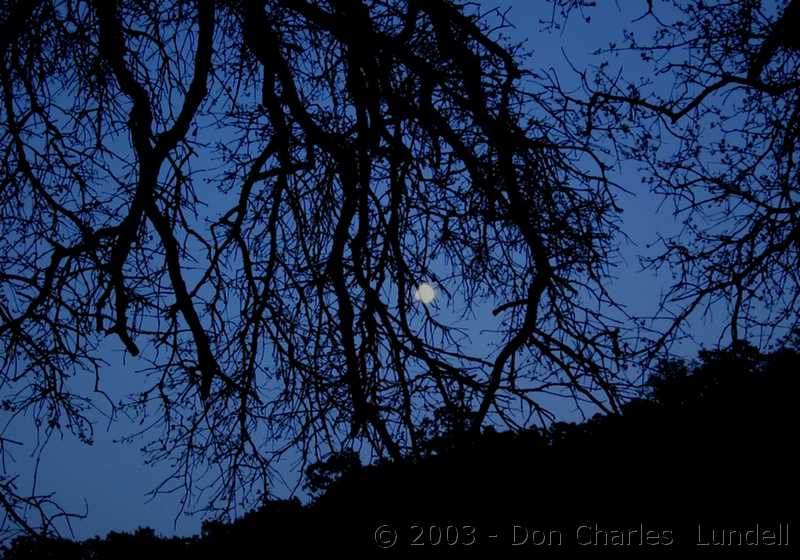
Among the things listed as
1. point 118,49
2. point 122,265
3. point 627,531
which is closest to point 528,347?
point 627,531

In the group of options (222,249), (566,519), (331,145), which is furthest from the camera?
(222,249)

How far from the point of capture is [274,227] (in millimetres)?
5262

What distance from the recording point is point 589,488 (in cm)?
228

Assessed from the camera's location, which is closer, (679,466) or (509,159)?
(679,466)

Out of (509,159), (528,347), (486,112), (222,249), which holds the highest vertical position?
(486,112)

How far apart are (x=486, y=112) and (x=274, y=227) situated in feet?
6.47

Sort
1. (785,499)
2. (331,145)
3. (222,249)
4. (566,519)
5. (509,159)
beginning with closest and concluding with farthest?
(785,499), (566,519), (509,159), (331,145), (222,249)

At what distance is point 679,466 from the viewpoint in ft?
7.36

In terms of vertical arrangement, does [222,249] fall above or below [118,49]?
below

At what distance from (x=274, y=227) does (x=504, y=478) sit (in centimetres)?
340

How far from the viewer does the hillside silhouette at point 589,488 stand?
2.06 meters

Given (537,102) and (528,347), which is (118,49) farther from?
(528,347)

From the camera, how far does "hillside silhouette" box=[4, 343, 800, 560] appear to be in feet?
6.75

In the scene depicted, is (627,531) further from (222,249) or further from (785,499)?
(222,249)
